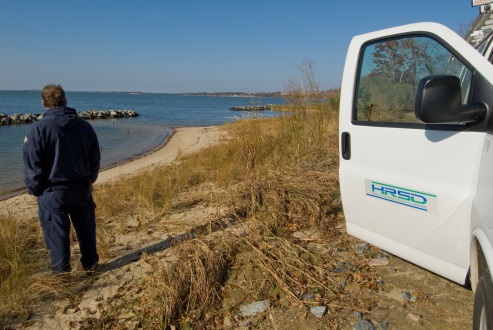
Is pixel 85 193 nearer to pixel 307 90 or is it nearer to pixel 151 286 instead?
pixel 151 286

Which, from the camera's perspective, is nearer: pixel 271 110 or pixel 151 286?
pixel 151 286

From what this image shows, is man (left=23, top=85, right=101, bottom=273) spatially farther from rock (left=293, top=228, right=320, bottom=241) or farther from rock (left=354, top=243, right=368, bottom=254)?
rock (left=354, top=243, right=368, bottom=254)

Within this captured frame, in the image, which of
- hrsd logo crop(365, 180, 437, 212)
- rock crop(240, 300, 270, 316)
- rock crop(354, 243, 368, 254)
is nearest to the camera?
hrsd logo crop(365, 180, 437, 212)

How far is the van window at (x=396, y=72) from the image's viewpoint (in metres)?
2.41

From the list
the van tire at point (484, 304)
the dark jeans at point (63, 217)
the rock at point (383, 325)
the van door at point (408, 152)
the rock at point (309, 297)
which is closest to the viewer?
the van tire at point (484, 304)

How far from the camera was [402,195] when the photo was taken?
249cm

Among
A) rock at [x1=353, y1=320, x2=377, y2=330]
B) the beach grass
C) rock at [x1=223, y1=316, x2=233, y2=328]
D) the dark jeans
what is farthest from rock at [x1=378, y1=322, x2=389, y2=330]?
the dark jeans

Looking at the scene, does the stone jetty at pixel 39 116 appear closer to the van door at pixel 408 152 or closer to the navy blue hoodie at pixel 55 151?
the navy blue hoodie at pixel 55 151

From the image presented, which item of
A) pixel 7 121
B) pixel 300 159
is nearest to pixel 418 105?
pixel 300 159

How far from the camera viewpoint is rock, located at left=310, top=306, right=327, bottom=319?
9.44 ft

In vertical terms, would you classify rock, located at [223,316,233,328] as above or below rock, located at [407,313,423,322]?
below

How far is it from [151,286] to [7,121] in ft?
122

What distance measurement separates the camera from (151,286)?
3312mm

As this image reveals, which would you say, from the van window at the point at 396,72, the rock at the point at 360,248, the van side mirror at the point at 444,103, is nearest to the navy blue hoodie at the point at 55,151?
the van window at the point at 396,72
